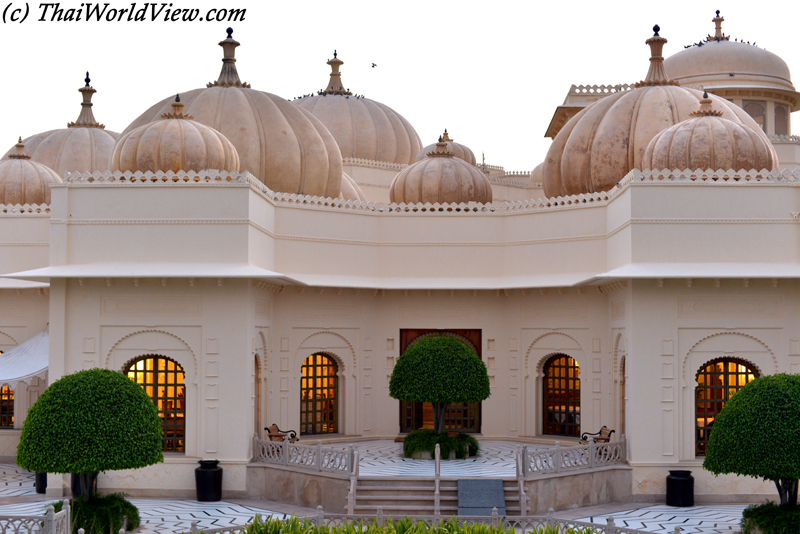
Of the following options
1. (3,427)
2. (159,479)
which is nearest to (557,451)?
(159,479)

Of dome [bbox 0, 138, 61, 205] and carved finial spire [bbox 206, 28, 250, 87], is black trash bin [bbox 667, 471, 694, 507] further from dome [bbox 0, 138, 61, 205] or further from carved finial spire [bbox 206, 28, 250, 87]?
dome [bbox 0, 138, 61, 205]

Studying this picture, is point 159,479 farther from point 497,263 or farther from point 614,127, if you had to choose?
point 614,127

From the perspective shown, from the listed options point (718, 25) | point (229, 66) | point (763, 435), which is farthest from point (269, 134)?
point (718, 25)

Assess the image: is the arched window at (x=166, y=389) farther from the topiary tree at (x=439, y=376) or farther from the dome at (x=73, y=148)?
the dome at (x=73, y=148)

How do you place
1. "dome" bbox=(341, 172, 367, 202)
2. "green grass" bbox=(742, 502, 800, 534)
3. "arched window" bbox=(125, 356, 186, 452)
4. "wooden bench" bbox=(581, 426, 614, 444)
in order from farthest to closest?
"dome" bbox=(341, 172, 367, 202) < "wooden bench" bbox=(581, 426, 614, 444) < "arched window" bbox=(125, 356, 186, 452) < "green grass" bbox=(742, 502, 800, 534)

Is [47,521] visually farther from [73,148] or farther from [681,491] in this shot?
[73,148]

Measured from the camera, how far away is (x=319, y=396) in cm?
1839

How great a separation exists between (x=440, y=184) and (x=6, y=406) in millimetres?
10037

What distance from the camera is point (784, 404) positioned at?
12008 millimetres

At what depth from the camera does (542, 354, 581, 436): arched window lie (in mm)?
18156

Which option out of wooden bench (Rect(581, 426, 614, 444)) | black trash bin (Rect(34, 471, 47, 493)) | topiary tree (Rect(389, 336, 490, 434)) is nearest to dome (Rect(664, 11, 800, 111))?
wooden bench (Rect(581, 426, 614, 444))

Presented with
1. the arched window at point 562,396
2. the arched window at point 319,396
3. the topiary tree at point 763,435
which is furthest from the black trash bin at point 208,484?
the topiary tree at point 763,435

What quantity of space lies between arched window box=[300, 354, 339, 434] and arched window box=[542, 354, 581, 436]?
4154 millimetres

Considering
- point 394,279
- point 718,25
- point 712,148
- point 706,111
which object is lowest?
point 394,279
